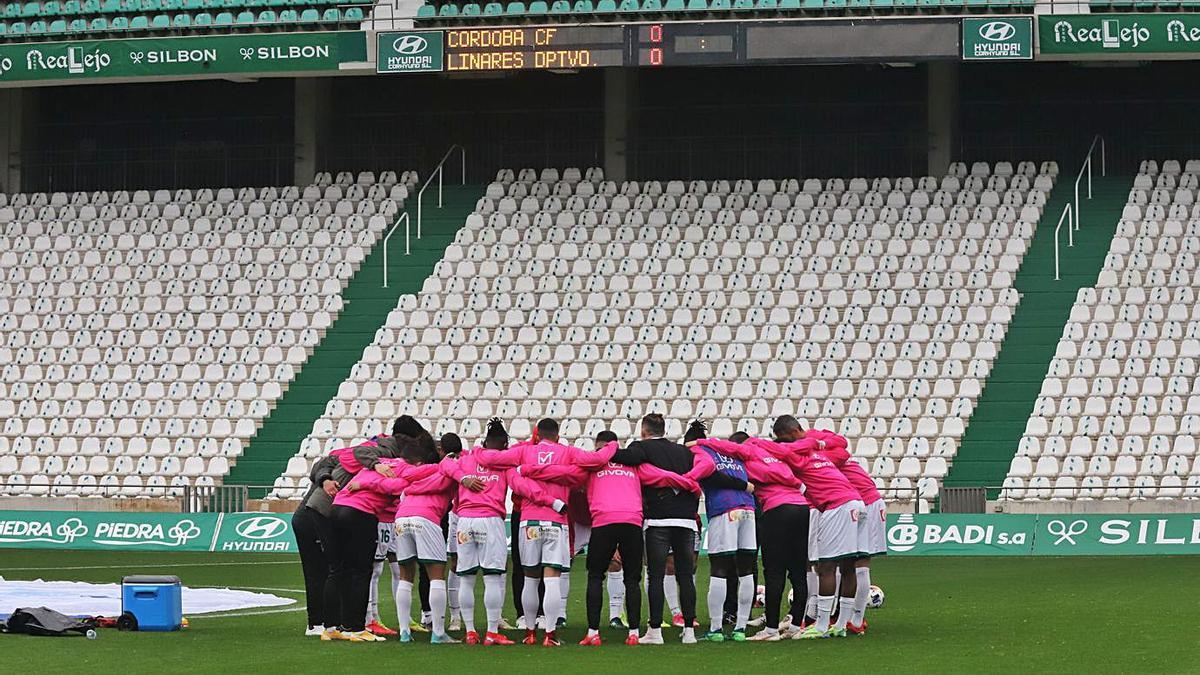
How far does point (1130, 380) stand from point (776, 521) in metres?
16.6

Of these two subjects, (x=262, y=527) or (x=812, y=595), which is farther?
Answer: (x=262, y=527)

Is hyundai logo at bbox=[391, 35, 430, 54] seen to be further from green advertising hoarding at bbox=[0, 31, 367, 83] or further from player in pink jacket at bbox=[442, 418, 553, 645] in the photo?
player in pink jacket at bbox=[442, 418, 553, 645]

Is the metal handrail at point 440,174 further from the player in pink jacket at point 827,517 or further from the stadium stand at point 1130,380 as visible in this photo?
the player in pink jacket at point 827,517

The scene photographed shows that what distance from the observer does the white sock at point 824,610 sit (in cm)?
1667

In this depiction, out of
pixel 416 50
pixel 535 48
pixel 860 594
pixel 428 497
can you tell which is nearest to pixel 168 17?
pixel 416 50

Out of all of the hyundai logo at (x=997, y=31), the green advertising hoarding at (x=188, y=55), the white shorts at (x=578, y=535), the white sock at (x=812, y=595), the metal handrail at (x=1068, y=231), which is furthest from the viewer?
the green advertising hoarding at (x=188, y=55)

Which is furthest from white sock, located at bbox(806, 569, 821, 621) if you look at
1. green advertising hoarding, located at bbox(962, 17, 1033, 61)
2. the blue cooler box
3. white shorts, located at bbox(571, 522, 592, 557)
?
green advertising hoarding, located at bbox(962, 17, 1033, 61)

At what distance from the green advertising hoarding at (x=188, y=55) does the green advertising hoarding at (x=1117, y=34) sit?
11.8m

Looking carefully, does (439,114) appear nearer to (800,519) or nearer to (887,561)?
(887,561)

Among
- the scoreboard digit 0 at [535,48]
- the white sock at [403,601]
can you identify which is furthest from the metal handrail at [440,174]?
the white sock at [403,601]

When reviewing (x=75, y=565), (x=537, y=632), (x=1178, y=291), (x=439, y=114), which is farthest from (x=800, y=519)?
(x=439, y=114)

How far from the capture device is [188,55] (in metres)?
36.2

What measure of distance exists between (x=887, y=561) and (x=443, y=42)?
1324cm

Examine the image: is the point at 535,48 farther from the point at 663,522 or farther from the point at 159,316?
the point at 663,522
